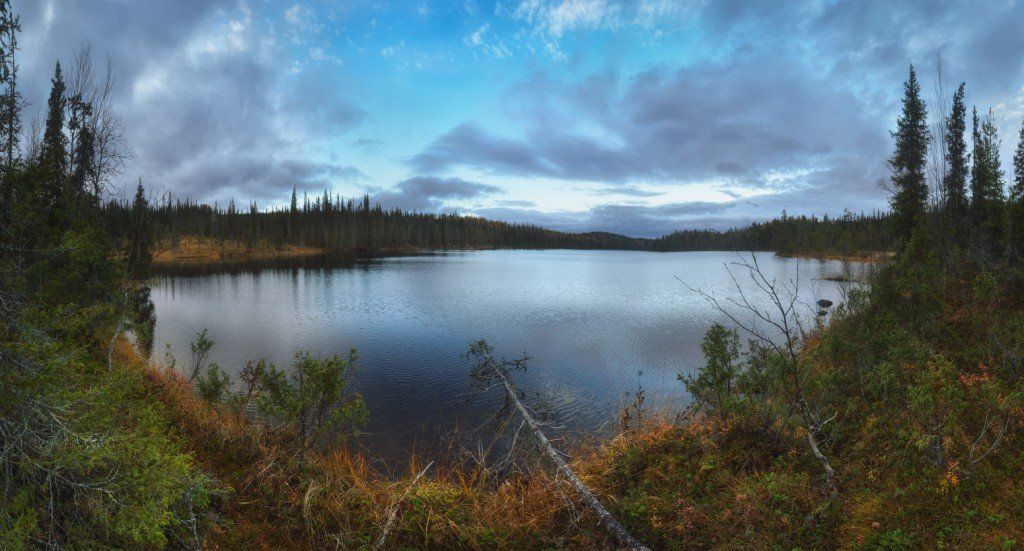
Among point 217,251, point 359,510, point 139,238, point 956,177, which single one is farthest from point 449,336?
point 217,251

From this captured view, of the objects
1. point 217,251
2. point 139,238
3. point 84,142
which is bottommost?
point 217,251

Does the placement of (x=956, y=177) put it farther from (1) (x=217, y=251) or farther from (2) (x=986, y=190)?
(1) (x=217, y=251)

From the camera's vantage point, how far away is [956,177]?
21.6 m

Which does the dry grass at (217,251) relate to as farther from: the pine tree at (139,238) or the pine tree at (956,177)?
the pine tree at (956,177)

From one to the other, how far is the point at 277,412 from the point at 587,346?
13.1 metres

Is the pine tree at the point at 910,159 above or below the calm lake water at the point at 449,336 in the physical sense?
above

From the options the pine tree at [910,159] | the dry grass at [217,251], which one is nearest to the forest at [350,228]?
the dry grass at [217,251]

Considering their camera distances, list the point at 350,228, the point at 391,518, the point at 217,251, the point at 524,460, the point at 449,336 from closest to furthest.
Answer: the point at 391,518 < the point at 524,460 < the point at 449,336 < the point at 217,251 < the point at 350,228

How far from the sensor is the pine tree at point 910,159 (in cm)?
3212

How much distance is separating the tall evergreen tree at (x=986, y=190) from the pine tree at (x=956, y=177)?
0.56 metres

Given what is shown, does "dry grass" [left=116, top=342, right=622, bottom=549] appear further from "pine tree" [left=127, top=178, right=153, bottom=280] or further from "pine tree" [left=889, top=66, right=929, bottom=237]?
"pine tree" [left=889, top=66, right=929, bottom=237]

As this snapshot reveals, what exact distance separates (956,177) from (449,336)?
1022 inches

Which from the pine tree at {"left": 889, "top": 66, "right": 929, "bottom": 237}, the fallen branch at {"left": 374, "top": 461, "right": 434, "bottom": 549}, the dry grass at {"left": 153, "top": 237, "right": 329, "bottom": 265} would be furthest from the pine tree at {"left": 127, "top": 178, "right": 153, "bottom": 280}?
the dry grass at {"left": 153, "top": 237, "right": 329, "bottom": 265}

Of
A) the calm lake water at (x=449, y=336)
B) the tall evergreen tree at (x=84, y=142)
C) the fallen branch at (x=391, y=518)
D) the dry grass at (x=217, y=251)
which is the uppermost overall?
the tall evergreen tree at (x=84, y=142)
